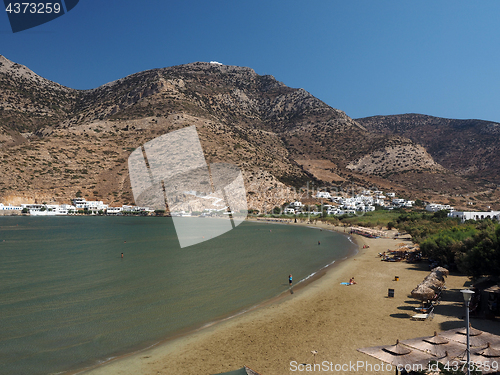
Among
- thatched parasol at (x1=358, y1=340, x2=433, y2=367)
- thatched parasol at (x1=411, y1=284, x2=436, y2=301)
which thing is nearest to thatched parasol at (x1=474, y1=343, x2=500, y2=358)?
thatched parasol at (x1=358, y1=340, x2=433, y2=367)

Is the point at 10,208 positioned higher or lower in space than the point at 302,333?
higher

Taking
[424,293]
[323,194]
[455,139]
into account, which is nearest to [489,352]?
[424,293]

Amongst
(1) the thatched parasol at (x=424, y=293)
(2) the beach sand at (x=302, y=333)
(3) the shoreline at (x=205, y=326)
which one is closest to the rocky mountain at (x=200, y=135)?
(3) the shoreline at (x=205, y=326)

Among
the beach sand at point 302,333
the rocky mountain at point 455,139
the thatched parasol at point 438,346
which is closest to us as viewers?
the thatched parasol at point 438,346

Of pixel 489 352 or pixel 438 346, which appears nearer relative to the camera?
pixel 489 352

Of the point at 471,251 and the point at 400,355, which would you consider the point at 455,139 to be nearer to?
the point at 471,251

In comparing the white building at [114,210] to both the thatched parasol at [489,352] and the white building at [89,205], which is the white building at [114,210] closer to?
the white building at [89,205]
